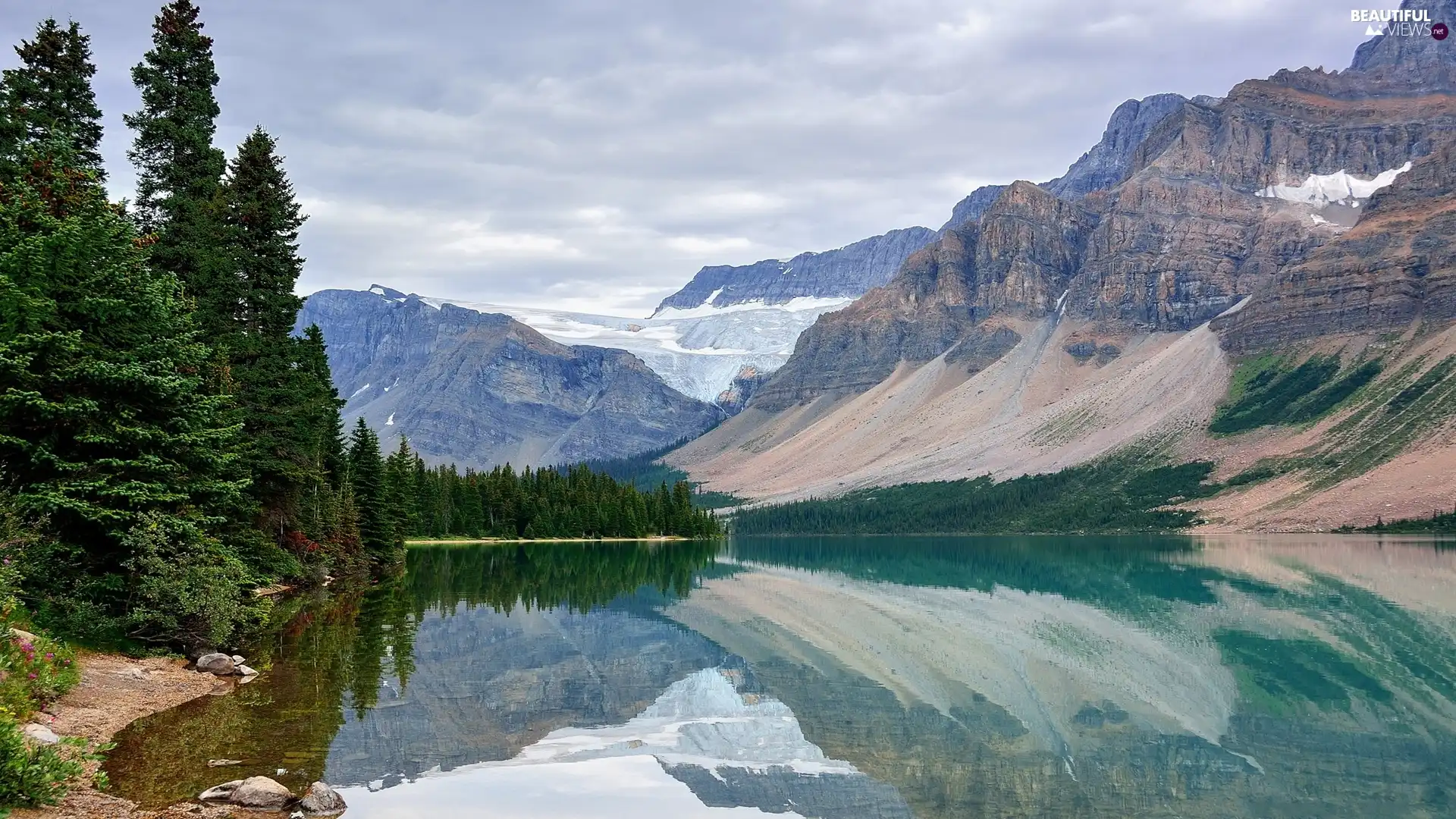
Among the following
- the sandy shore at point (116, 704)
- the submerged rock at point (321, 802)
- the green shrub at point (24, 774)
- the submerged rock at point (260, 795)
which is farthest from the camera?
the submerged rock at point (321, 802)

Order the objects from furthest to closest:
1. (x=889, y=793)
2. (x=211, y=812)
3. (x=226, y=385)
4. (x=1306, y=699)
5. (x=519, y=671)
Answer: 1. (x=226, y=385)
2. (x=519, y=671)
3. (x=1306, y=699)
4. (x=889, y=793)
5. (x=211, y=812)

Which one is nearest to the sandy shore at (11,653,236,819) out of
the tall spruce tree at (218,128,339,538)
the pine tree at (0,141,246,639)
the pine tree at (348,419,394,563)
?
the pine tree at (0,141,246,639)

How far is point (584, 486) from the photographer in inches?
6727

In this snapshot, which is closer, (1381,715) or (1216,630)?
(1381,715)

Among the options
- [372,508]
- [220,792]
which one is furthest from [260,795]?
[372,508]

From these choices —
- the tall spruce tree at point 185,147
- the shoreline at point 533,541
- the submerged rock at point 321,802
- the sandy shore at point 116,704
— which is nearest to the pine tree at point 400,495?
the shoreline at point 533,541

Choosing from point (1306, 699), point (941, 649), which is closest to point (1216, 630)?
point (941, 649)

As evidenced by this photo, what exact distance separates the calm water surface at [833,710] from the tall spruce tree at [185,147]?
14.6m

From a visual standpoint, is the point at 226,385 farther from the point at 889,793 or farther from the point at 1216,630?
the point at 1216,630

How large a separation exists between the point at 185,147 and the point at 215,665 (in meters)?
27.3

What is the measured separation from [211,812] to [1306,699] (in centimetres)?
3034

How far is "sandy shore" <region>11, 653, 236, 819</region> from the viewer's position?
17.9 metres

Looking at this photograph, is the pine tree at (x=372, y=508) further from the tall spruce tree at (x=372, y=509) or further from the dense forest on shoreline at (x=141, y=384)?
the dense forest on shoreline at (x=141, y=384)

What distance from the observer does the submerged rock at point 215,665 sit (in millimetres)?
32031
